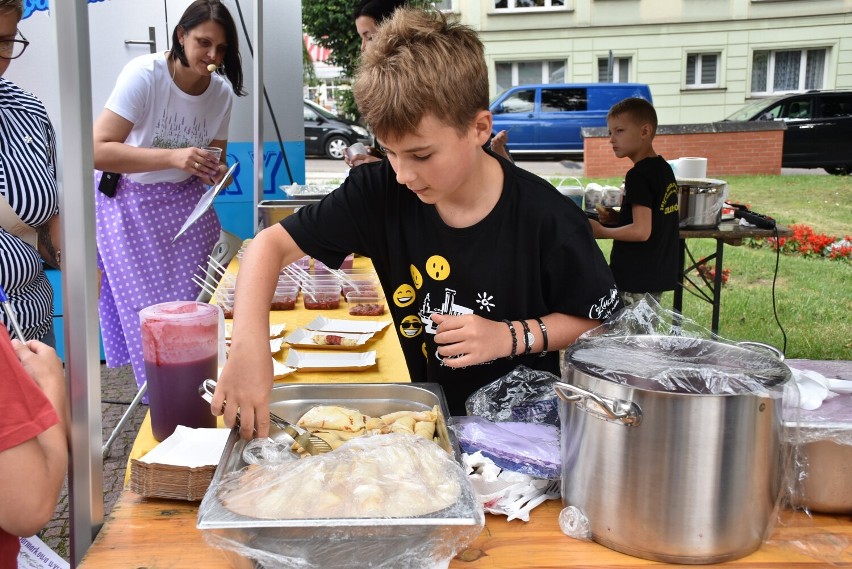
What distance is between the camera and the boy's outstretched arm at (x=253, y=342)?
117 cm

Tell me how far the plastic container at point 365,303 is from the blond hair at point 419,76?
1092 mm

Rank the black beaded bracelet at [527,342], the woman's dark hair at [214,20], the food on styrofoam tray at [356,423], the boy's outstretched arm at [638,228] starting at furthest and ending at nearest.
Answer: the boy's outstretched arm at [638,228]
the woman's dark hair at [214,20]
the black beaded bracelet at [527,342]
the food on styrofoam tray at [356,423]

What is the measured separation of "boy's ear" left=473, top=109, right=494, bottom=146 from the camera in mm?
1406

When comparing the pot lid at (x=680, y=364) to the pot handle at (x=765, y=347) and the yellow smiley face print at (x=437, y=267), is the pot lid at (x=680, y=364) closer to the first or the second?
the pot handle at (x=765, y=347)

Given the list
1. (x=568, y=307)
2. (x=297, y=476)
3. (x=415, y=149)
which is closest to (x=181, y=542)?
(x=297, y=476)

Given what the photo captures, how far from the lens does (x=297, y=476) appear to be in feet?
3.20

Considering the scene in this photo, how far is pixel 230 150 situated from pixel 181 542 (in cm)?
405

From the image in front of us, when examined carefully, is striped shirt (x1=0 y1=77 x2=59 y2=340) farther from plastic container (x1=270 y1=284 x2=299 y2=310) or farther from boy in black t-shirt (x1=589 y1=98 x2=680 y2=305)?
boy in black t-shirt (x1=589 y1=98 x2=680 y2=305)

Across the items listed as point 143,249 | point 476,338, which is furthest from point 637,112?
point 476,338

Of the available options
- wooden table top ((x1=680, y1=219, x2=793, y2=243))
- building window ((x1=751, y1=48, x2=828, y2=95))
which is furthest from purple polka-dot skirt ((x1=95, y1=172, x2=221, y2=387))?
building window ((x1=751, y1=48, x2=828, y2=95))

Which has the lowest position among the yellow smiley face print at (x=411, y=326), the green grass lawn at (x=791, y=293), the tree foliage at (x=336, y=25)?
the green grass lawn at (x=791, y=293)

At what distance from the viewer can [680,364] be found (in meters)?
1.00

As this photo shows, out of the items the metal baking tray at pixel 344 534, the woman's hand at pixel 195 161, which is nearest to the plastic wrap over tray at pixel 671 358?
the metal baking tray at pixel 344 534

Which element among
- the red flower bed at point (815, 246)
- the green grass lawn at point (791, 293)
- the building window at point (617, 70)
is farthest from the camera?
the building window at point (617, 70)
